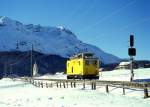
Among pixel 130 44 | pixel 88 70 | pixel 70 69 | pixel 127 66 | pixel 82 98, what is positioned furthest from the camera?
pixel 127 66

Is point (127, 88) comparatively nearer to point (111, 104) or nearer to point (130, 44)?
point (111, 104)

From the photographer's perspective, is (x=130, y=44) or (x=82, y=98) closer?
(x=82, y=98)

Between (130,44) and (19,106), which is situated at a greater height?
(130,44)

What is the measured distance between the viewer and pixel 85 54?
5588cm

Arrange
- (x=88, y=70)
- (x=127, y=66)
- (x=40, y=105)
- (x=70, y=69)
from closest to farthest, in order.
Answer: (x=40, y=105)
(x=88, y=70)
(x=70, y=69)
(x=127, y=66)

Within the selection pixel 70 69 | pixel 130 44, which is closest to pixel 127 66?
pixel 70 69

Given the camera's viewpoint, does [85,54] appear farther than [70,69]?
No

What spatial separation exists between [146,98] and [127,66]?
90.2 m

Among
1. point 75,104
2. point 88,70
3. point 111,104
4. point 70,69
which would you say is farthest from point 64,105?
point 70,69

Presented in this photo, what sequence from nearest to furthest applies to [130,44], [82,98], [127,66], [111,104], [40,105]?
[111,104] < [40,105] < [82,98] < [130,44] < [127,66]

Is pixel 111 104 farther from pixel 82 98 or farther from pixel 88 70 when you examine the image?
pixel 88 70

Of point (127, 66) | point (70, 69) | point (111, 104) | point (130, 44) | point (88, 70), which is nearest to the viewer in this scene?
point (111, 104)

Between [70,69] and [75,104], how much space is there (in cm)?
3642

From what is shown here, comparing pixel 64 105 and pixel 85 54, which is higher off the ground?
pixel 85 54
